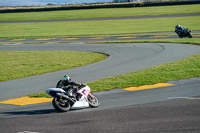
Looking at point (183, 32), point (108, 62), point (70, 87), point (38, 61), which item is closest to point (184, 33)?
point (183, 32)

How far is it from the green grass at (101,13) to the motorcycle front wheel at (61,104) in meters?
70.3

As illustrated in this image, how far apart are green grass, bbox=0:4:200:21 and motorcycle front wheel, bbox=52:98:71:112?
231ft

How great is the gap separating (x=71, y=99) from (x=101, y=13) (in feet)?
253

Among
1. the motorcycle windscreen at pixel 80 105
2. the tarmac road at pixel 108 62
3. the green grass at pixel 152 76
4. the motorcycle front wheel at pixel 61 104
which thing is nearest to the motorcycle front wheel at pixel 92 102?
the motorcycle windscreen at pixel 80 105

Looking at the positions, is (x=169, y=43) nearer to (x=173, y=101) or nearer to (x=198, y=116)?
(x=173, y=101)

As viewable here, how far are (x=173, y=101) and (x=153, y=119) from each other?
3111 mm

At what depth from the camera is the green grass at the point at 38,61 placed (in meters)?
26.0

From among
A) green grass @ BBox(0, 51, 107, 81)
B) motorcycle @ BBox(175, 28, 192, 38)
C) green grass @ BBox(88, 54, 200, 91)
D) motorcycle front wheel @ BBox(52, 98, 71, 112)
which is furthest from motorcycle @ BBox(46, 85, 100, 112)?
motorcycle @ BBox(175, 28, 192, 38)

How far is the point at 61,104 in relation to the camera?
14859mm

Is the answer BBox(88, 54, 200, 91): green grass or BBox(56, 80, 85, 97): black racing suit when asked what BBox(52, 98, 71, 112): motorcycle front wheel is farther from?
BBox(88, 54, 200, 91): green grass

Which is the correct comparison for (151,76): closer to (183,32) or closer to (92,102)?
(92,102)

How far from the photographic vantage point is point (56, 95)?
578 inches

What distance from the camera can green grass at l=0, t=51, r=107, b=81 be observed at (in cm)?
2597

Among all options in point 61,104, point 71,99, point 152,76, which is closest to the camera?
point 61,104
